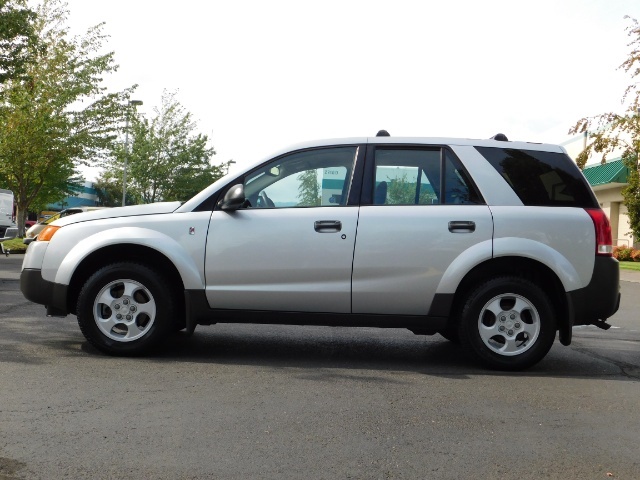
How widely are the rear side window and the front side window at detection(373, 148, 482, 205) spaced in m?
0.31

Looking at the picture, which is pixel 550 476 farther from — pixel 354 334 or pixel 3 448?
pixel 354 334

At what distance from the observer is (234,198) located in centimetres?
661

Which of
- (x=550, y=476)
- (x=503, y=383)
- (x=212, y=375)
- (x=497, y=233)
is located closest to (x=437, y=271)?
(x=497, y=233)

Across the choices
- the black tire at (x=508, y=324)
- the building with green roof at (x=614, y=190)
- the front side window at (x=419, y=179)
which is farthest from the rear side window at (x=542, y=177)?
the building with green roof at (x=614, y=190)

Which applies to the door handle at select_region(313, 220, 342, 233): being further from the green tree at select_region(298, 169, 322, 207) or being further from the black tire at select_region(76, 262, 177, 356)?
the black tire at select_region(76, 262, 177, 356)

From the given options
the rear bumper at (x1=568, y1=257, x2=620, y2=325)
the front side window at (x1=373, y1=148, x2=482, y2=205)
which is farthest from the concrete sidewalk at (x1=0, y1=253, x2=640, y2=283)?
the rear bumper at (x1=568, y1=257, x2=620, y2=325)

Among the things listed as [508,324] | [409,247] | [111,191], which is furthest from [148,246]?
[111,191]

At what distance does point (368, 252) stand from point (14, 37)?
1749 centimetres

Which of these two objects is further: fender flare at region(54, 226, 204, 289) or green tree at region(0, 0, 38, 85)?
green tree at region(0, 0, 38, 85)

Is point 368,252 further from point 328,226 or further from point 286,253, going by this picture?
point 286,253

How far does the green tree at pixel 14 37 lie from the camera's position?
20297 millimetres

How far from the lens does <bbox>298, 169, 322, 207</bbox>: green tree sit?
6785mm

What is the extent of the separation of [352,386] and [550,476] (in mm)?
2176

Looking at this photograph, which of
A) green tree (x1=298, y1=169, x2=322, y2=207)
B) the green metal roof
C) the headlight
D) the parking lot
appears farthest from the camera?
the green metal roof
